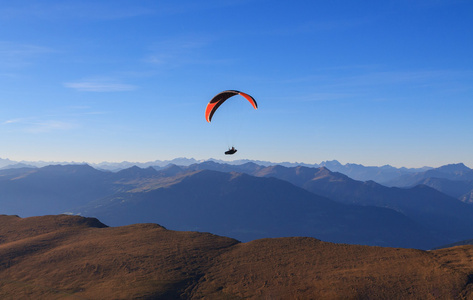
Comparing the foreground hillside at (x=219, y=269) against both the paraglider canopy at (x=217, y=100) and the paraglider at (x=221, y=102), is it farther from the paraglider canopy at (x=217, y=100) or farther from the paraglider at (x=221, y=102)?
the paraglider canopy at (x=217, y=100)

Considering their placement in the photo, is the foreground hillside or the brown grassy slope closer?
the foreground hillside

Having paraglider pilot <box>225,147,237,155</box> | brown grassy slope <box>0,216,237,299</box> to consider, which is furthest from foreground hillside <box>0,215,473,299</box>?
paraglider pilot <box>225,147,237,155</box>

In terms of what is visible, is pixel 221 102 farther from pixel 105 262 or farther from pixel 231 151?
pixel 105 262

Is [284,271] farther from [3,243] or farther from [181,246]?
[3,243]

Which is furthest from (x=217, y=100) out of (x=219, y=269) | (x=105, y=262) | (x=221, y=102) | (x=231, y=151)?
(x=105, y=262)

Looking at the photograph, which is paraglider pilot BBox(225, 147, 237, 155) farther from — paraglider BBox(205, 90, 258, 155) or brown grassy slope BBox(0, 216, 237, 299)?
brown grassy slope BBox(0, 216, 237, 299)

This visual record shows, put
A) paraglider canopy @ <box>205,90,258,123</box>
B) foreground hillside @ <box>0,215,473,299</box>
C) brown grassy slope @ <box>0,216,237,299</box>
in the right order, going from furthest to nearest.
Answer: paraglider canopy @ <box>205,90,258,123</box>, brown grassy slope @ <box>0,216,237,299</box>, foreground hillside @ <box>0,215,473,299</box>
